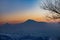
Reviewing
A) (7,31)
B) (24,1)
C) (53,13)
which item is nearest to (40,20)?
(53,13)

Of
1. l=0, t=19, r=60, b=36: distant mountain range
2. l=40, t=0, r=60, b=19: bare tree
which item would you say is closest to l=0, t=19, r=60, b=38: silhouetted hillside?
l=0, t=19, r=60, b=36: distant mountain range

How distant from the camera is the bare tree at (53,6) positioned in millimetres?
1769

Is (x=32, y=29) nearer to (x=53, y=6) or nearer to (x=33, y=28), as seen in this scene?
(x=33, y=28)

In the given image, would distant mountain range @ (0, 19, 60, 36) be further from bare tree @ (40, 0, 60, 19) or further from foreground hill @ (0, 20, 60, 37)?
bare tree @ (40, 0, 60, 19)

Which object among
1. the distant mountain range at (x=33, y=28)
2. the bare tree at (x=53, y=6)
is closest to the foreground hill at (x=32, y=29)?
the distant mountain range at (x=33, y=28)

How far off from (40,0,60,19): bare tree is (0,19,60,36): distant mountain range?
133 millimetres

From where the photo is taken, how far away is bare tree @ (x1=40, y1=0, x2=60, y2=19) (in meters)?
1.77

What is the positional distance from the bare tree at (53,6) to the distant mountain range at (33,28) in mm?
133

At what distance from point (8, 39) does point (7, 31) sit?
4.7 inches

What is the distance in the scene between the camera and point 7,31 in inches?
71.6

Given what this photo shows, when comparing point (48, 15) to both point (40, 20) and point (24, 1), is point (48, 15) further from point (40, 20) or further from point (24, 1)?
point (24, 1)

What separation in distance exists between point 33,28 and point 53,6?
1.41ft

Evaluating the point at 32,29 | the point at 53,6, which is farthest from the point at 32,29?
the point at 53,6

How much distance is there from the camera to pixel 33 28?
1802 millimetres
